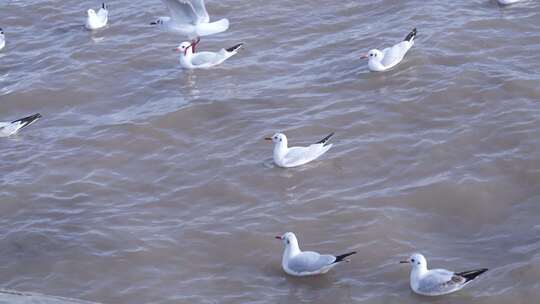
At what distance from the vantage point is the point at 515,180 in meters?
11.1

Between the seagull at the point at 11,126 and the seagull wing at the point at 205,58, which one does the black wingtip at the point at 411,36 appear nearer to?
the seagull wing at the point at 205,58

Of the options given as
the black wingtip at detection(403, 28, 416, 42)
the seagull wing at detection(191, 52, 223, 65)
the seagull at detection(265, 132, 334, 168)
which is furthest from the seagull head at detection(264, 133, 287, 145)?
the seagull wing at detection(191, 52, 223, 65)

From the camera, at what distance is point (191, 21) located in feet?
48.8

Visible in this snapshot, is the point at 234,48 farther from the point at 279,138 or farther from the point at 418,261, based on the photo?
the point at 418,261

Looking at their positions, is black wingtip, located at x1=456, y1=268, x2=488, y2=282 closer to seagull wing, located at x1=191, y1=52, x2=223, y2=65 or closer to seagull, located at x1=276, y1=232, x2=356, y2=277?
seagull, located at x1=276, y1=232, x2=356, y2=277

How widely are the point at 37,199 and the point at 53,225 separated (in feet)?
2.54

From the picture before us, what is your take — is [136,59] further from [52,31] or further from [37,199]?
[37,199]

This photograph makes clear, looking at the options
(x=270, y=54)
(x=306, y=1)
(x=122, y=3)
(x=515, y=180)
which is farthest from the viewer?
(x=122, y=3)

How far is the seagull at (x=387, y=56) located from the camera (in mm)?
14148

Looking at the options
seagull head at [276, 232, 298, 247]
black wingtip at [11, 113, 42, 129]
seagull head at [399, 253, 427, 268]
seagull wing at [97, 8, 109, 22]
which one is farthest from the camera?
seagull wing at [97, 8, 109, 22]

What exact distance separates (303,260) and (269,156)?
118 inches

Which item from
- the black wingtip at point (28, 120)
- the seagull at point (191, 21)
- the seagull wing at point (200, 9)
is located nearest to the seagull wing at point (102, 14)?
the seagull at point (191, 21)

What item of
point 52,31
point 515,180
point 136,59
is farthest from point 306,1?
point 515,180

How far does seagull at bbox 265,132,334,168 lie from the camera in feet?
39.6
